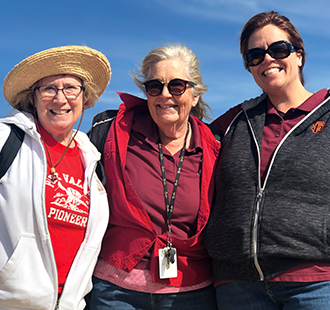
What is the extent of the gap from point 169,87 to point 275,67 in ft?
2.95

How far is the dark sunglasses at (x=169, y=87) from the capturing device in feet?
10.7

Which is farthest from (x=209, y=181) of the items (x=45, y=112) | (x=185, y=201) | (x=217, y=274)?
(x=45, y=112)

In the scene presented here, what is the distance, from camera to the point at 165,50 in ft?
10.9

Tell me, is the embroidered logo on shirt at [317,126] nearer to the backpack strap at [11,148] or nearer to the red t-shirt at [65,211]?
the red t-shirt at [65,211]

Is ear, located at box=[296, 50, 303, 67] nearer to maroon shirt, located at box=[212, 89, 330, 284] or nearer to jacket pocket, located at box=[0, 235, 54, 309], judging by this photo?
maroon shirt, located at box=[212, 89, 330, 284]

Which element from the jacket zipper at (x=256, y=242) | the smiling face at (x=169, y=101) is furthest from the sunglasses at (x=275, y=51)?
the jacket zipper at (x=256, y=242)

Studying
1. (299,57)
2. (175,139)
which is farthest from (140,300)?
(299,57)

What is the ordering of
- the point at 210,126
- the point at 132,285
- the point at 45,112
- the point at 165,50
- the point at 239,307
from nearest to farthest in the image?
the point at 239,307 → the point at 132,285 → the point at 45,112 → the point at 165,50 → the point at 210,126

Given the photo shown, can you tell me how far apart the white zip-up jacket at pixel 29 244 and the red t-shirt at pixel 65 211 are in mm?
75

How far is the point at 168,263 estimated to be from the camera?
2.83 meters

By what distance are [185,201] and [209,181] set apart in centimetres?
26

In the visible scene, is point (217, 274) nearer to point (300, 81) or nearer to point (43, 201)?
point (43, 201)

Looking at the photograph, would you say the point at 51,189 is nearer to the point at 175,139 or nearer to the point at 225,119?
the point at 175,139

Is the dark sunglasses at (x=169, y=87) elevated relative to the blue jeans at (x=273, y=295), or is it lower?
elevated
